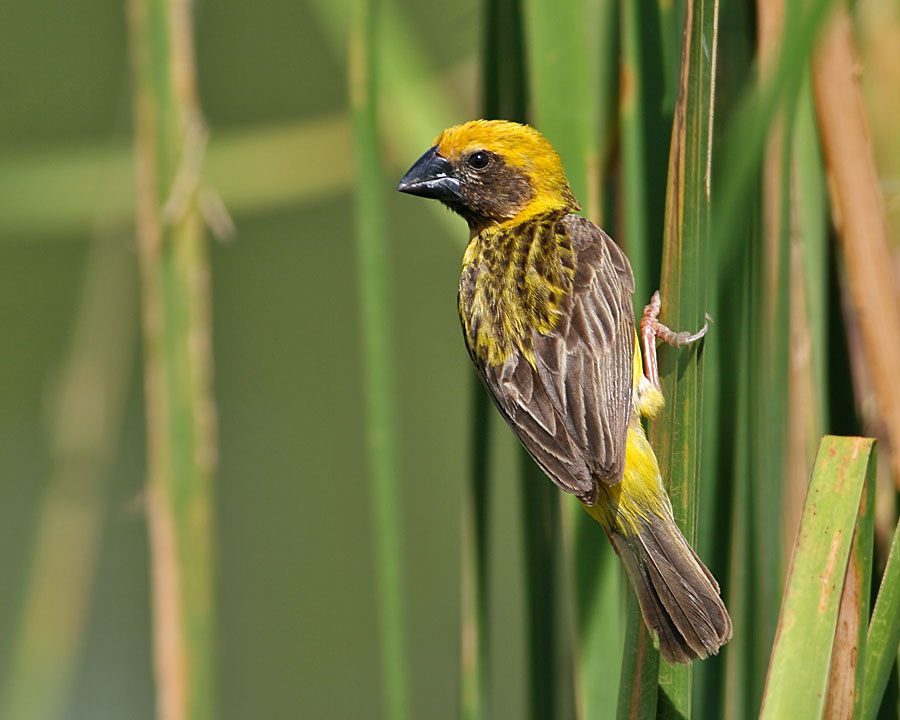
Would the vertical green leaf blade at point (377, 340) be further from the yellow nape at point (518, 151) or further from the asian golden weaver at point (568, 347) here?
the yellow nape at point (518, 151)

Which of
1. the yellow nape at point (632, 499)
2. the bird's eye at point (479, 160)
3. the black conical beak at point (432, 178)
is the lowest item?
the yellow nape at point (632, 499)

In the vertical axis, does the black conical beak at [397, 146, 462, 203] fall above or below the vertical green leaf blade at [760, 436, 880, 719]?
above

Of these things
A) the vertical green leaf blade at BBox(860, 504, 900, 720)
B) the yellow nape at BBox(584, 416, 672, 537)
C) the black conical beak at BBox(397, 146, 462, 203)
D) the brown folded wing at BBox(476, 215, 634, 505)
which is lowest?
the vertical green leaf blade at BBox(860, 504, 900, 720)

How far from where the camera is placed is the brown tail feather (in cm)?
131

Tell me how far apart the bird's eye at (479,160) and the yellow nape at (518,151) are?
11mm

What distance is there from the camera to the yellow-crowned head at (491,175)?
6.98 ft

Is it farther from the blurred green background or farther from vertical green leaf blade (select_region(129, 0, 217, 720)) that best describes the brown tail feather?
the blurred green background

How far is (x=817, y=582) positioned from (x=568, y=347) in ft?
2.28

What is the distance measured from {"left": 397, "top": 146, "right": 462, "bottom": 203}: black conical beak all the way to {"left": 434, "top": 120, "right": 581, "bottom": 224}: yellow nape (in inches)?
0.8

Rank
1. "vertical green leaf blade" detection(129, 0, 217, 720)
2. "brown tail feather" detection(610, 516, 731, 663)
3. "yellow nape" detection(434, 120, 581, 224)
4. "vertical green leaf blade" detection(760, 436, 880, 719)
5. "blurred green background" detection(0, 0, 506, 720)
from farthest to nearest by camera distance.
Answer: "blurred green background" detection(0, 0, 506, 720), "yellow nape" detection(434, 120, 581, 224), "vertical green leaf blade" detection(129, 0, 217, 720), "brown tail feather" detection(610, 516, 731, 663), "vertical green leaf blade" detection(760, 436, 880, 719)

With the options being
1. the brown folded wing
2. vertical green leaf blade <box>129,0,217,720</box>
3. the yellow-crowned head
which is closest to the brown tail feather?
the brown folded wing

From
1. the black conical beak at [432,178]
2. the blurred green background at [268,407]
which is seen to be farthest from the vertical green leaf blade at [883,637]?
the blurred green background at [268,407]

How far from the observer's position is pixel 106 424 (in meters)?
2.39

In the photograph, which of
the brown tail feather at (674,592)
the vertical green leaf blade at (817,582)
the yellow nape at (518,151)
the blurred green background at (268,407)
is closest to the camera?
the vertical green leaf blade at (817,582)
